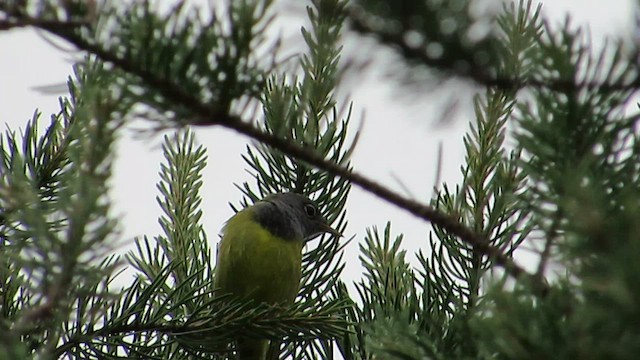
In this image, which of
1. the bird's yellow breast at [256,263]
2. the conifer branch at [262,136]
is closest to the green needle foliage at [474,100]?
the conifer branch at [262,136]

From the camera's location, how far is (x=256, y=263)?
3.07m

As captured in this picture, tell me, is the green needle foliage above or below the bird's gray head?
below

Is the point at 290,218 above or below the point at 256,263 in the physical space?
above

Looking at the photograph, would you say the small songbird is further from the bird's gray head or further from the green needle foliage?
the green needle foliage

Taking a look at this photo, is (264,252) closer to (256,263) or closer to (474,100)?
(256,263)

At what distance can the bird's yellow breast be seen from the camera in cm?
294

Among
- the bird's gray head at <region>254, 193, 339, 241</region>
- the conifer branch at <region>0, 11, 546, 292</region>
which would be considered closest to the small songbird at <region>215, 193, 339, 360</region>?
the bird's gray head at <region>254, 193, 339, 241</region>

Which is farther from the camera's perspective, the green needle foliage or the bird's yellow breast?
the bird's yellow breast

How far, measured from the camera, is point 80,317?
1688 millimetres

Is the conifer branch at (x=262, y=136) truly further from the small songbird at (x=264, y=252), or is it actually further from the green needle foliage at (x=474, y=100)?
the small songbird at (x=264, y=252)

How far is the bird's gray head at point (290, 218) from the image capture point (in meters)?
2.69

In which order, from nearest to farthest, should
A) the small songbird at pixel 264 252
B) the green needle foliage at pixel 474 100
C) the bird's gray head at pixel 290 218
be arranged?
the green needle foliage at pixel 474 100 < the bird's gray head at pixel 290 218 < the small songbird at pixel 264 252

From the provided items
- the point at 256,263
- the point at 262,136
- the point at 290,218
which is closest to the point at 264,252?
the point at 256,263

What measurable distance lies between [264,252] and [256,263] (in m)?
0.06
